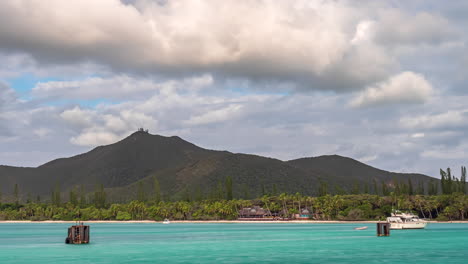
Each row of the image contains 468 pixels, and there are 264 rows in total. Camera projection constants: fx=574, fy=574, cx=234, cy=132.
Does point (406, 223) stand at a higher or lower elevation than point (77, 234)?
higher

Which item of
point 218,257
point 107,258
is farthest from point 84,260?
point 218,257

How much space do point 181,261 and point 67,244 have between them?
38.2 m

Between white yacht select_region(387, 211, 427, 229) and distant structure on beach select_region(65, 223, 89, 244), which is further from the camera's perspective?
white yacht select_region(387, 211, 427, 229)

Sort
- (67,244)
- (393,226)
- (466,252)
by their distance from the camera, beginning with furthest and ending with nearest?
1. (393,226)
2. (67,244)
3. (466,252)

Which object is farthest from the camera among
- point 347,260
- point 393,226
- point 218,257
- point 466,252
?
point 393,226

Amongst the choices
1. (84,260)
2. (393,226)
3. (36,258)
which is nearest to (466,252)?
(84,260)

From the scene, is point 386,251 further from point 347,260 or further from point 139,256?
point 139,256

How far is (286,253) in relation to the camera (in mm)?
85125

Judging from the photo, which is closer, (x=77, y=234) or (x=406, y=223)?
(x=77, y=234)

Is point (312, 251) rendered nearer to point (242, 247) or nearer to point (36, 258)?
point (242, 247)

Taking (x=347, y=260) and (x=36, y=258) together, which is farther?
(x=36, y=258)

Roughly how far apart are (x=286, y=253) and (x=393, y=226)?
82381mm

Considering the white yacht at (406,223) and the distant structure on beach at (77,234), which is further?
the white yacht at (406,223)

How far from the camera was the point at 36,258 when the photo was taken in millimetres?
80688
